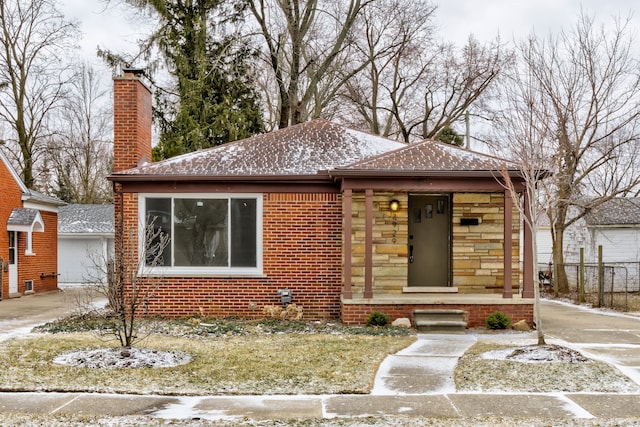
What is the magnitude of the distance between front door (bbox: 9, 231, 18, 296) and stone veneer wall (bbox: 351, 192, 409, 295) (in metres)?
12.1

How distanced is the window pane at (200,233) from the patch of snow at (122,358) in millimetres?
4093

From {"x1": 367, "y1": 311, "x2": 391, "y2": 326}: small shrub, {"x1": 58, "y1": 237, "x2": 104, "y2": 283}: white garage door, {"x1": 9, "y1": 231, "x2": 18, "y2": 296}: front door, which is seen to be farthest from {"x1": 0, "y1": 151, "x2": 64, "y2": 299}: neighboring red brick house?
{"x1": 367, "y1": 311, "x2": 391, "y2": 326}: small shrub

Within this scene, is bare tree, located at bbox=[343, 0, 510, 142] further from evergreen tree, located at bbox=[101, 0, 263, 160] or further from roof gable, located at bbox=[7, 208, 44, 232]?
roof gable, located at bbox=[7, 208, 44, 232]

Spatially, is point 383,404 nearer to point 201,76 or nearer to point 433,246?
point 433,246

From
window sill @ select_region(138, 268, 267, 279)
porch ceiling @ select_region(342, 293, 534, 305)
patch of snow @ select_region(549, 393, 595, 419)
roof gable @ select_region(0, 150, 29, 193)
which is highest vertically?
roof gable @ select_region(0, 150, 29, 193)

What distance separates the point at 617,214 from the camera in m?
23.4

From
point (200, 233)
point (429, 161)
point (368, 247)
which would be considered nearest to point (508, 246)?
point (429, 161)

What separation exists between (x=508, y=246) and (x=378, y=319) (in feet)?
9.14

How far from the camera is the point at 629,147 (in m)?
21.1

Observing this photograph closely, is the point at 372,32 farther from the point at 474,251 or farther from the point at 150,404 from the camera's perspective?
the point at 150,404

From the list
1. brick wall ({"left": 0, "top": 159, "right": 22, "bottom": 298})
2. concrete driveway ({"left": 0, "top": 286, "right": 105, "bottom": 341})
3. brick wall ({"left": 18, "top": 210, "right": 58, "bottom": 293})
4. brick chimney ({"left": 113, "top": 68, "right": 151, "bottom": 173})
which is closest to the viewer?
concrete driveway ({"left": 0, "top": 286, "right": 105, "bottom": 341})

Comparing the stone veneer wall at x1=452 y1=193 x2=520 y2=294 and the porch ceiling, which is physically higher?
the stone veneer wall at x1=452 y1=193 x2=520 y2=294

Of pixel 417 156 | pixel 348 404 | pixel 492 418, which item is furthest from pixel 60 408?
pixel 417 156

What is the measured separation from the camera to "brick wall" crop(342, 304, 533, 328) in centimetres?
1173
